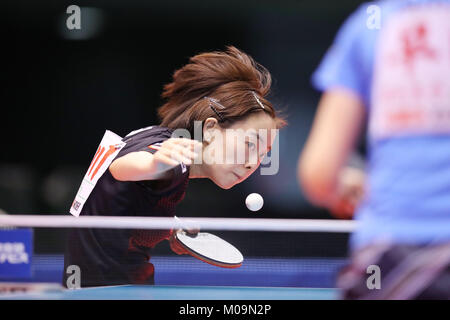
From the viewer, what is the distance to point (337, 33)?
323 centimetres

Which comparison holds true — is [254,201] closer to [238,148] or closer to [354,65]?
[238,148]

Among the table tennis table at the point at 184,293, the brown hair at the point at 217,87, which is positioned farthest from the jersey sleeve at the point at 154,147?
the table tennis table at the point at 184,293

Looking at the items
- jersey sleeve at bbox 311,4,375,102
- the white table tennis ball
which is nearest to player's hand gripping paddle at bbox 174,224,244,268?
the white table tennis ball

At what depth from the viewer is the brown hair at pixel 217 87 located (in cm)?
319

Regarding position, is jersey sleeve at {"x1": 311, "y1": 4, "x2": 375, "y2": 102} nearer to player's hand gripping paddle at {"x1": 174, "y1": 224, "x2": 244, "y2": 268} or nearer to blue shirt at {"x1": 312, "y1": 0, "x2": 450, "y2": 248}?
blue shirt at {"x1": 312, "y1": 0, "x2": 450, "y2": 248}

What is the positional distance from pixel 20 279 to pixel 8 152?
660 mm

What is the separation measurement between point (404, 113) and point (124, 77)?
200 cm

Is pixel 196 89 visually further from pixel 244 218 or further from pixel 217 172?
pixel 244 218

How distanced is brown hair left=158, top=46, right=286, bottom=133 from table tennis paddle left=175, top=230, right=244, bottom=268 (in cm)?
57

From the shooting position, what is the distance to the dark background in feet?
10.6

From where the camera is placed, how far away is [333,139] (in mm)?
1551

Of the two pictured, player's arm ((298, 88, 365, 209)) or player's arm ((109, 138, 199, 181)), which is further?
player's arm ((109, 138, 199, 181))

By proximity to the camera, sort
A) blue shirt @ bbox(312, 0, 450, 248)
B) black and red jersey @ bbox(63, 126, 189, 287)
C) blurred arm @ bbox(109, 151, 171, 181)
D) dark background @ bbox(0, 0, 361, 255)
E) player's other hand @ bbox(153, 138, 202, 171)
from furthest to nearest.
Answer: dark background @ bbox(0, 0, 361, 255), black and red jersey @ bbox(63, 126, 189, 287), blurred arm @ bbox(109, 151, 171, 181), player's other hand @ bbox(153, 138, 202, 171), blue shirt @ bbox(312, 0, 450, 248)

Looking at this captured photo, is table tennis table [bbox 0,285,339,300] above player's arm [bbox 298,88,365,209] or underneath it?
underneath
